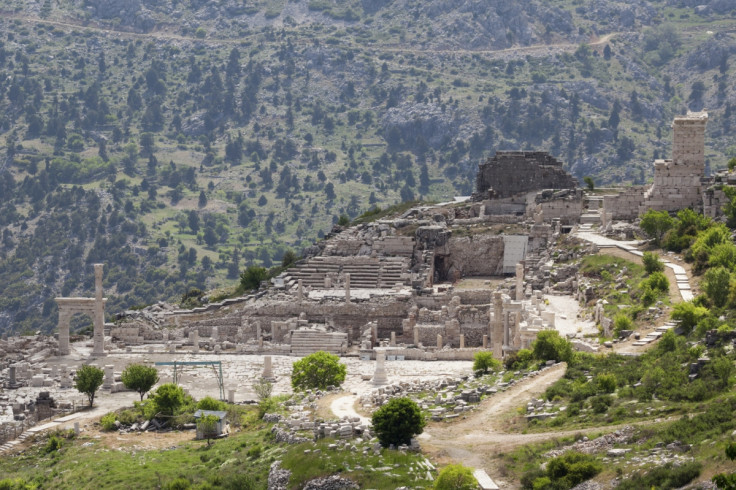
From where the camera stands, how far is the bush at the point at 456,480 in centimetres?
6216

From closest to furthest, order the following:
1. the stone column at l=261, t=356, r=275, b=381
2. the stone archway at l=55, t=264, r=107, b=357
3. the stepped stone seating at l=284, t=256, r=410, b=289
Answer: the stone column at l=261, t=356, r=275, b=381
the stone archway at l=55, t=264, r=107, b=357
the stepped stone seating at l=284, t=256, r=410, b=289

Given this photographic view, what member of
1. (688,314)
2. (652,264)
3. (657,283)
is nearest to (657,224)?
(652,264)

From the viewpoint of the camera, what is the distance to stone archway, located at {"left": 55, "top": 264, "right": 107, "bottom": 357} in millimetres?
106750

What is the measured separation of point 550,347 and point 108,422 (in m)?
21.9

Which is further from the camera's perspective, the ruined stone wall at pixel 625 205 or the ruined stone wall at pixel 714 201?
the ruined stone wall at pixel 625 205

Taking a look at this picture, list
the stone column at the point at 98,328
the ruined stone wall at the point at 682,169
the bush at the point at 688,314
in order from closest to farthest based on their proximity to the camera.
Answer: the bush at the point at 688,314 → the stone column at the point at 98,328 → the ruined stone wall at the point at 682,169

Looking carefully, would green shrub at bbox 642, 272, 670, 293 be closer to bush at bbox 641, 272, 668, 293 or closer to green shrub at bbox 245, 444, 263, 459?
bush at bbox 641, 272, 668, 293

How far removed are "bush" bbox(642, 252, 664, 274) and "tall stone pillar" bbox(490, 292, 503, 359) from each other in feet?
25.6

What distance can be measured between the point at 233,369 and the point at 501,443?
34.1 meters

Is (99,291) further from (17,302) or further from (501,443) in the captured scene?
(17,302)

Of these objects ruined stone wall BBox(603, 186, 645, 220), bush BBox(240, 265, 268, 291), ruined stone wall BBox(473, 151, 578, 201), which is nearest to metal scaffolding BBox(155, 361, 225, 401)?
bush BBox(240, 265, 268, 291)

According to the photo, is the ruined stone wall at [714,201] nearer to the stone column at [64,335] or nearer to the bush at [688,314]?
the bush at [688,314]

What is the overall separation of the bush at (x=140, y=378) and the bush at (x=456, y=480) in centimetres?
3434

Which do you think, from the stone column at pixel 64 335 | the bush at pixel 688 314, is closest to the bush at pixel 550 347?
the bush at pixel 688 314
